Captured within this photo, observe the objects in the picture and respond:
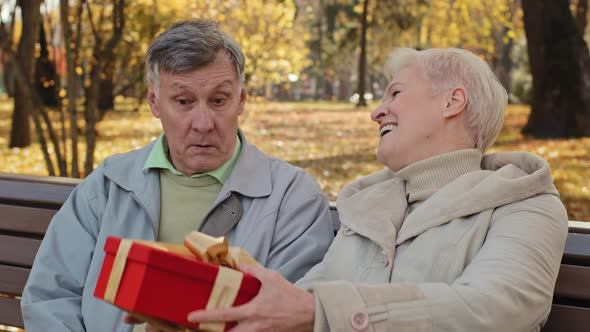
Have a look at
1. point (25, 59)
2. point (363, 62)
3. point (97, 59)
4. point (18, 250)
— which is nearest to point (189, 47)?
point (18, 250)

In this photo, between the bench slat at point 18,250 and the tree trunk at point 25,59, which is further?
the tree trunk at point 25,59

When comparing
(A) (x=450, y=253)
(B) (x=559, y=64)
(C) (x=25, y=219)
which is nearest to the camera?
(A) (x=450, y=253)

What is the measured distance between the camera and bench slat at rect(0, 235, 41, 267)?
11.1 ft

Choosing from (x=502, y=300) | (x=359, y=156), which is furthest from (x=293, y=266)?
(x=359, y=156)

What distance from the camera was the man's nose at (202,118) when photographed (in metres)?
2.79

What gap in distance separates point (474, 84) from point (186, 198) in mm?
1103

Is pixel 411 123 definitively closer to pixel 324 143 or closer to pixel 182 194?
pixel 182 194

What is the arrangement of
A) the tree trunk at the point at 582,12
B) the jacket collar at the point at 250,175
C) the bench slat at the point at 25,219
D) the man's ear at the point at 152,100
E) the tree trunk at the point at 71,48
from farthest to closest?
the tree trunk at the point at 582,12 → the tree trunk at the point at 71,48 → the bench slat at the point at 25,219 → the man's ear at the point at 152,100 → the jacket collar at the point at 250,175

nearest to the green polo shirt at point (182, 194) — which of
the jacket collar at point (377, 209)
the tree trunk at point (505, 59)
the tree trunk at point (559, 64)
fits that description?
the jacket collar at point (377, 209)

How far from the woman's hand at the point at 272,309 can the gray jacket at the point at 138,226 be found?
0.71 metres

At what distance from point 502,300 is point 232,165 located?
Answer: 1295 millimetres

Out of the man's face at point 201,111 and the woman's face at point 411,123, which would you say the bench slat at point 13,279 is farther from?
the woman's face at point 411,123

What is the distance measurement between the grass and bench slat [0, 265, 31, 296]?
4373 millimetres

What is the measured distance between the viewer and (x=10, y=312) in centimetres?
342
